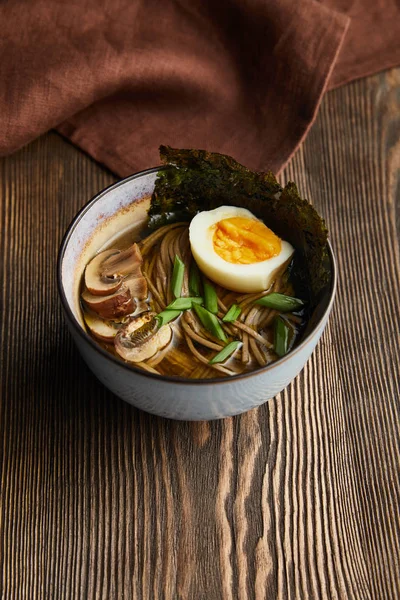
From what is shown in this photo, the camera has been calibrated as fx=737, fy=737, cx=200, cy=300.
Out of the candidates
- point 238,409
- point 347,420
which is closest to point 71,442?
point 238,409

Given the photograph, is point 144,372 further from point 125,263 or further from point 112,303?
point 125,263

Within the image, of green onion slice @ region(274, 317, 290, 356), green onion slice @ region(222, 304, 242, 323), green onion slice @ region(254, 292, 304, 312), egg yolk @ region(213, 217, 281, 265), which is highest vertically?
egg yolk @ region(213, 217, 281, 265)

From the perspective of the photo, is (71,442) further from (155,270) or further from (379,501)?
(379,501)

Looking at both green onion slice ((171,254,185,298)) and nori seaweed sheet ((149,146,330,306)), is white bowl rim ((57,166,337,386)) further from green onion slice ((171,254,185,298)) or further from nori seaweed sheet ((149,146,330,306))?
green onion slice ((171,254,185,298))

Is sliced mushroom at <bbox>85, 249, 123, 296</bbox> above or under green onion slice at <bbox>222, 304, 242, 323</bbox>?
under

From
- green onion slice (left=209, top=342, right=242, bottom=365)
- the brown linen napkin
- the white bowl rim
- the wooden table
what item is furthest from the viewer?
the brown linen napkin

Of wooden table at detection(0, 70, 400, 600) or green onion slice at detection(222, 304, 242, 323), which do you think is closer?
wooden table at detection(0, 70, 400, 600)

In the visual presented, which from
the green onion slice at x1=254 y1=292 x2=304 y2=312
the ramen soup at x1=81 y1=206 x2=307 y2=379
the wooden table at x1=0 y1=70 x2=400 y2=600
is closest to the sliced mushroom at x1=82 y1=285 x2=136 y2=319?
the ramen soup at x1=81 y1=206 x2=307 y2=379
